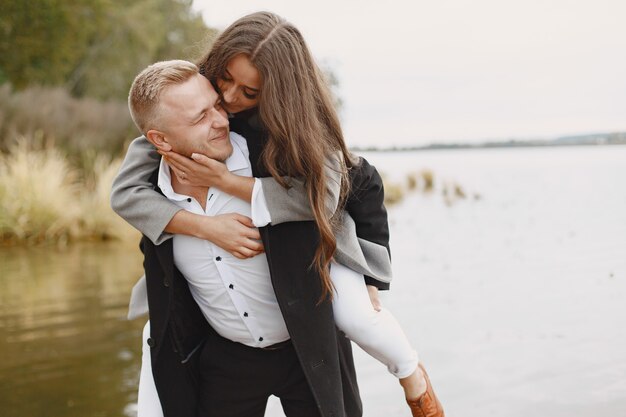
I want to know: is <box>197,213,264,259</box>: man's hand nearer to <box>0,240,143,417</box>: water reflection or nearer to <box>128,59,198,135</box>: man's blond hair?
<box>128,59,198,135</box>: man's blond hair

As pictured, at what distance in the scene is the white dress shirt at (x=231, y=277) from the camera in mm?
2195

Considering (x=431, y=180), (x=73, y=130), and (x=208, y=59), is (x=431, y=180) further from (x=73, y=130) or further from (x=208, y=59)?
(x=208, y=59)

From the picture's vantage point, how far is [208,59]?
7.18 ft

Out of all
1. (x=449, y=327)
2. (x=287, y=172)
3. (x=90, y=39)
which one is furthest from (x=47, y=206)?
(x=90, y=39)

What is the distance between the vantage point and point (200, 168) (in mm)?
2113

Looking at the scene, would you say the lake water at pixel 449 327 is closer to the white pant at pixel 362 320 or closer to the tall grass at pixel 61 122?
the white pant at pixel 362 320

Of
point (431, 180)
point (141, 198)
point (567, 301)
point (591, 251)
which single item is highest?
point (141, 198)

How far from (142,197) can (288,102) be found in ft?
1.80

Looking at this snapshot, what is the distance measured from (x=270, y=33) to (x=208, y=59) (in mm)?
239

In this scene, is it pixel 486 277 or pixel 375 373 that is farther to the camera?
pixel 486 277

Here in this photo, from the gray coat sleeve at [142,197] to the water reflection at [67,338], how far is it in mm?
1872

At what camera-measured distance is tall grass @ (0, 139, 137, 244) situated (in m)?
9.27

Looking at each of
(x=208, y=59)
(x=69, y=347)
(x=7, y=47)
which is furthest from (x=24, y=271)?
(x=7, y=47)

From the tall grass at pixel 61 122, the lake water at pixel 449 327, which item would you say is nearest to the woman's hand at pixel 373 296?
the lake water at pixel 449 327
